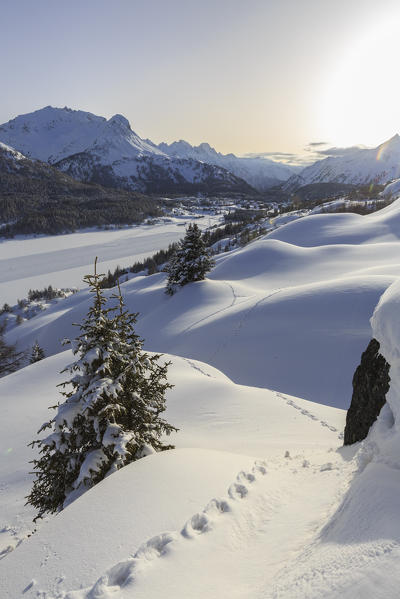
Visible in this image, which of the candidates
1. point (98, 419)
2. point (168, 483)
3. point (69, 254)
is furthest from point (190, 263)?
point (69, 254)

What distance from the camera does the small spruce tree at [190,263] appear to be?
113 feet

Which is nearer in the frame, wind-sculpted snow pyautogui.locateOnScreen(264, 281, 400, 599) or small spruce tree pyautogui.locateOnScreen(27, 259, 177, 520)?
wind-sculpted snow pyautogui.locateOnScreen(264, 281, 400, 599)

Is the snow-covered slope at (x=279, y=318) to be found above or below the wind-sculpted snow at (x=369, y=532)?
below

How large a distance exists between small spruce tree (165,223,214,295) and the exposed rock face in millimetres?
27731

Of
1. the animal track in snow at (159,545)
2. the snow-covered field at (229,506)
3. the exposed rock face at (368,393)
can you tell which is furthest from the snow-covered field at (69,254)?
the animal track in snow at (159,545)

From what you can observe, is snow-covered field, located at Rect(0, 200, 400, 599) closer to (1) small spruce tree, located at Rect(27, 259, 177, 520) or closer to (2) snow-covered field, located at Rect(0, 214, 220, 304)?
(1) small spruce tree, located at Rect(27, 259, 177, 520)

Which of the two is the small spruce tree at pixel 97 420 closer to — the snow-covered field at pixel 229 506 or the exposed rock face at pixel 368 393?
the snow-covered field at pixel 229 506

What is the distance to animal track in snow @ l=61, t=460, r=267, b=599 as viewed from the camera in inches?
140

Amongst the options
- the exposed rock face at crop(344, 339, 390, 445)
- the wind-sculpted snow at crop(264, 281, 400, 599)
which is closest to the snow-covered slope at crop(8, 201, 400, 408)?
the exposed rock face at crop(344, 339, 390, 445)

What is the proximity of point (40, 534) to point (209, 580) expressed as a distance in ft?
9.63

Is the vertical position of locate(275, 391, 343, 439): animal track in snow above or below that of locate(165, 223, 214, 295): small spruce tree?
below

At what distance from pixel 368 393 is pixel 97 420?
5864mm

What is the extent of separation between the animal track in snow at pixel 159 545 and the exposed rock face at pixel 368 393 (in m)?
3.04

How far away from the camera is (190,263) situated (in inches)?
1362
